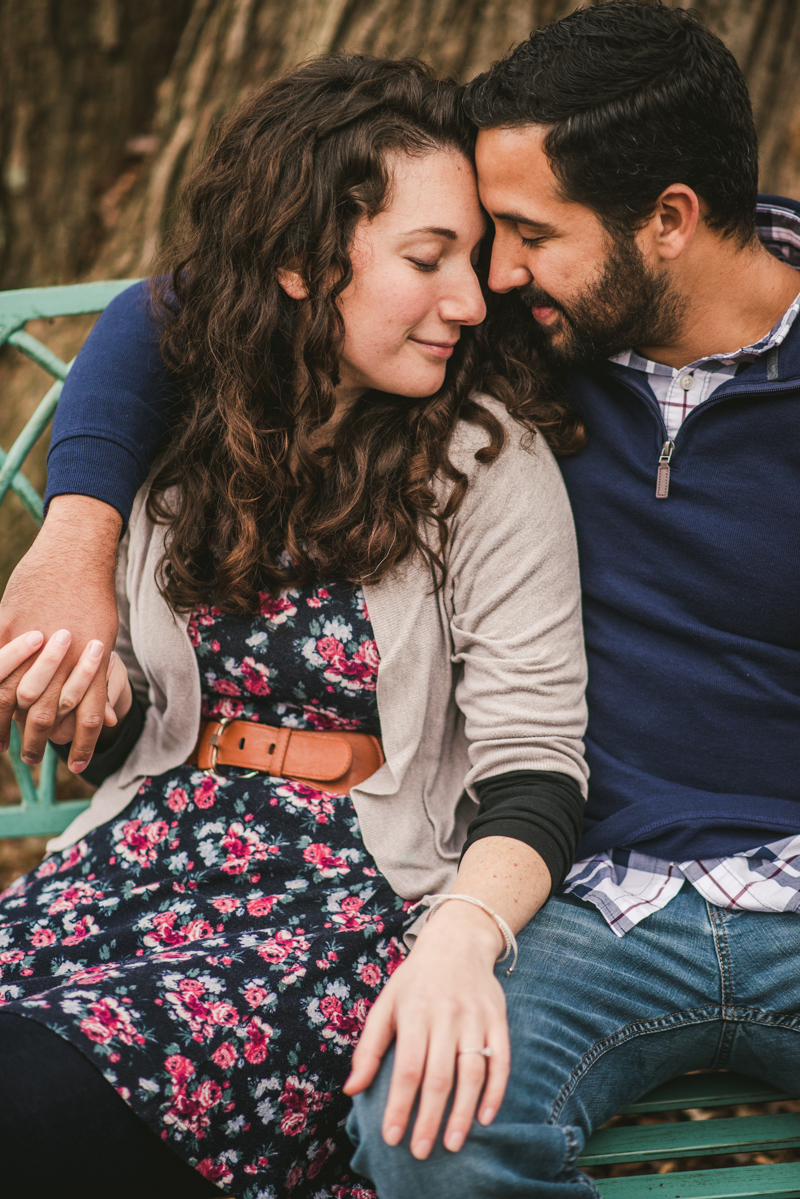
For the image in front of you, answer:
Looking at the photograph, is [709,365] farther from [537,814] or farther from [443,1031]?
[443,1031]

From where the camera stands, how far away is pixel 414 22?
9.19 feet

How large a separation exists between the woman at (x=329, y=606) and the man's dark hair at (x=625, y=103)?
162 millimetres

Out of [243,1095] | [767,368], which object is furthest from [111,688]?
[767,368]

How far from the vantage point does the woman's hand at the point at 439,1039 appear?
4.38 feet

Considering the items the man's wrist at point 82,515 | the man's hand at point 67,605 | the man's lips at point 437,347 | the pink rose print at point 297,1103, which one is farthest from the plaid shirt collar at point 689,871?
the man's wrist at point 82,515

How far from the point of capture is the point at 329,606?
1.94 meters

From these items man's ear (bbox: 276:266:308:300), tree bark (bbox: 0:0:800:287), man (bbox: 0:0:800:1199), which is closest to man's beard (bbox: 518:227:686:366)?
man (bbox: 0:0:800:1199)

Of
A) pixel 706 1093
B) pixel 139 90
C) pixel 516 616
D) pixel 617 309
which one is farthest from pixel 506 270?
pixel 139 90

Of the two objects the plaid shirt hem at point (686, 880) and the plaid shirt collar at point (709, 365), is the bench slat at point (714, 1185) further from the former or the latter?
the plaid shirt collar at point (709, 365)

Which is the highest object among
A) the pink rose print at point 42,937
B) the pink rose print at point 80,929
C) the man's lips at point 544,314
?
the man's lips at point 544,314

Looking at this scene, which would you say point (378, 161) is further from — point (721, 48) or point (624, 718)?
point (624, 718)

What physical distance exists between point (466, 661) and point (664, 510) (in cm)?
48

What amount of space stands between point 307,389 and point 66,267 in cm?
199

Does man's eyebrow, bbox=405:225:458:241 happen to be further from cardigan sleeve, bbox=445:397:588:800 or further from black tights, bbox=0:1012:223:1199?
black tights, bbox=0:1012:223:1199
